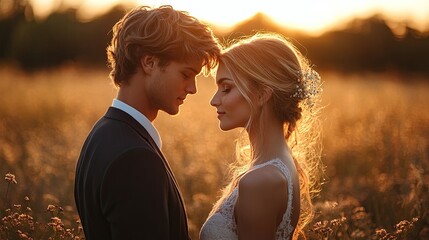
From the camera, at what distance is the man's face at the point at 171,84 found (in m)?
3.87

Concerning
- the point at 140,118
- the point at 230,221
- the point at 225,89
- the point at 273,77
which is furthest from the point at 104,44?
the point at 140,118

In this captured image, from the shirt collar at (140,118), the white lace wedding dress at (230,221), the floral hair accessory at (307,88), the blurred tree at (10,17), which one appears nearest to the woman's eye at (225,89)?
the floral hair accessory at (307,88)

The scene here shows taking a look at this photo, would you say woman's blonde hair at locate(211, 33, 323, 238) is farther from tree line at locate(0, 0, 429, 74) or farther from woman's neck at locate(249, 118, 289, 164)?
tree line at locate(0, 0, 429, 74)

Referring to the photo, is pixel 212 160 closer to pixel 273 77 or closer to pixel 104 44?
pixel 273 77

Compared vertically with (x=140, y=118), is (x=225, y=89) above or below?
below

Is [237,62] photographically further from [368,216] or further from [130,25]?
[368,216]

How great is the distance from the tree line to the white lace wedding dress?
93.6 ft

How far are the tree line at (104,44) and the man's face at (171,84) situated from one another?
94.4ft

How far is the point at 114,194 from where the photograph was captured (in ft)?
10.7

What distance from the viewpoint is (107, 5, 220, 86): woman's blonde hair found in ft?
12.7

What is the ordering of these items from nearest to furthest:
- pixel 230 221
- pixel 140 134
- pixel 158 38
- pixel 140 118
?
1. pixel 140 134
2. pixel 140 118
3. pixel 158 38
4. pixel 230 221

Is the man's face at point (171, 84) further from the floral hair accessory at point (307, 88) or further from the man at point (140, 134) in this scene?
the floral hair accessory at point (307, 88)

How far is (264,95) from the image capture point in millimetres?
4465

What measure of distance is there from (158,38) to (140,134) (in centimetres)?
62
